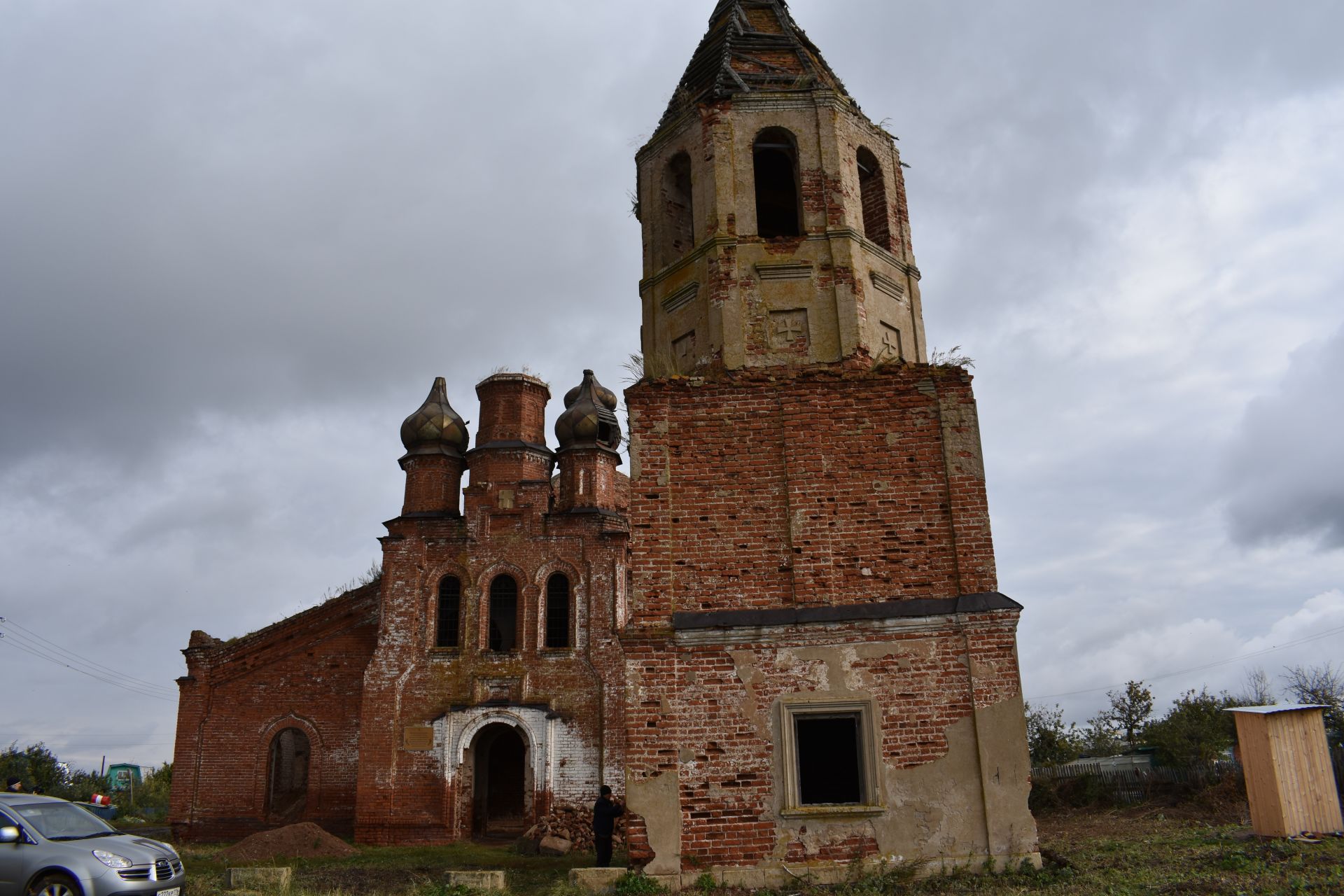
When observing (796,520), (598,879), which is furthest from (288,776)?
(796,520)

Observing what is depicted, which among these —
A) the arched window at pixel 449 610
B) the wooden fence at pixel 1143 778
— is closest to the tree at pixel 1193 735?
the wooden fence at pixel 1143 778

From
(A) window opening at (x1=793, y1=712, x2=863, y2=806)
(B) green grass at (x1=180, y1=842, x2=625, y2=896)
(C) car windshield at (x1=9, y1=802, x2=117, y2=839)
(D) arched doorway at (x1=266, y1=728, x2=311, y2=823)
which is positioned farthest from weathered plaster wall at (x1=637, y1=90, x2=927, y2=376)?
(D) arched doorway at (x1=266, y1=728, x2=311, y2=823)

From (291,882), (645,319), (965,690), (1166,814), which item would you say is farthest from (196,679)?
(1166,814)

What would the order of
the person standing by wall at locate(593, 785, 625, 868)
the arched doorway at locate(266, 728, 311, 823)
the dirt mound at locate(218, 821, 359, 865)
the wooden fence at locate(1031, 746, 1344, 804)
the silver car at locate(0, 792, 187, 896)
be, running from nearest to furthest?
the silver car at locate(0, 792, 187, 896)
the person standing by wall at locate(593, 785, 625, 868)
the dirt mound at locate(218, 821, 359, 865)
the wooden fence at locate(1031, 746, 1344, 804)
the arched doorway at locate(266, 728, 311, 823)

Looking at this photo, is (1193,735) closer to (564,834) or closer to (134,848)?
(564,834)

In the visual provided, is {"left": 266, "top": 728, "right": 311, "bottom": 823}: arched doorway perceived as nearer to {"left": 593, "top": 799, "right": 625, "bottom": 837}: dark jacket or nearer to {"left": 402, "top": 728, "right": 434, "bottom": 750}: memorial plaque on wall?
{"left": 402, "top": 728, "right": 434, "bottom": 750}: memorial plaque on wall

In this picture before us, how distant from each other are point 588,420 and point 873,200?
11.8m

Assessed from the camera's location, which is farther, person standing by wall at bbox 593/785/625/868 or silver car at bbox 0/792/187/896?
person standing by wall at bbox 593/785/625/868

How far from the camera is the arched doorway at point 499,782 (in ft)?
67.7

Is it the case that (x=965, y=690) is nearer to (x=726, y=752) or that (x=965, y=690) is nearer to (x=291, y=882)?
→ (x=726, y=752)

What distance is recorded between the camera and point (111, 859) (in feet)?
32.4

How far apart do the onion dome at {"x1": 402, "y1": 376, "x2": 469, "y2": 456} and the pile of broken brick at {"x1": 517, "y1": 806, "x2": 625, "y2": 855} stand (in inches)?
337

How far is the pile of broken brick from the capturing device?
17.7m

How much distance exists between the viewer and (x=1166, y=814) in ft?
60.4
